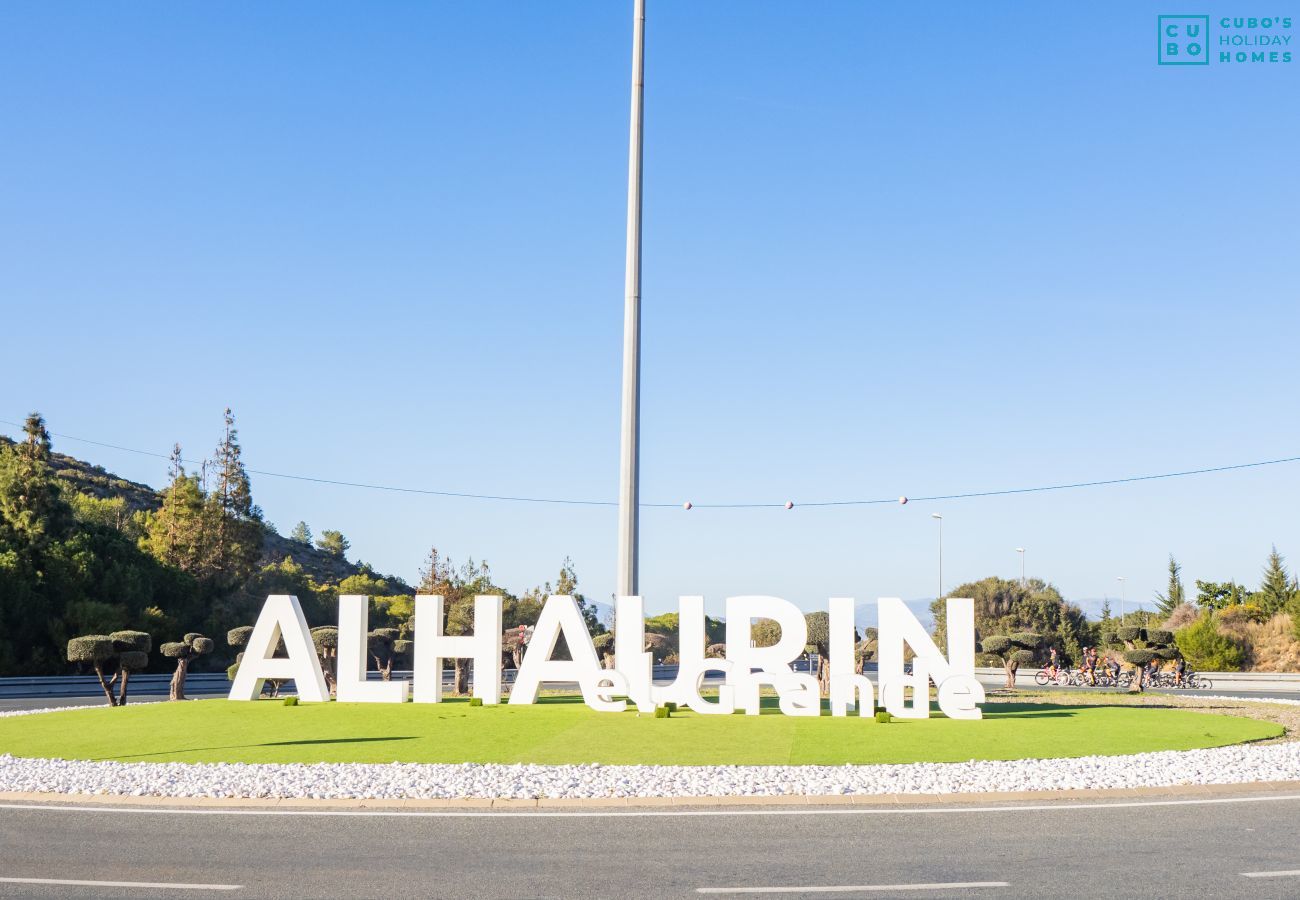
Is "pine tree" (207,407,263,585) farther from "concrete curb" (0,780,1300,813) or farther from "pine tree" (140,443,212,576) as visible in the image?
"concrete curb" (0,780,1300,813)

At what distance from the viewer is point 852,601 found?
22578 mm

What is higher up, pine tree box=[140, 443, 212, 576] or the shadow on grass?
pine tree box=[140, 443, 212, 576]

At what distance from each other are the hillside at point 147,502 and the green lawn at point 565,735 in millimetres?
72464

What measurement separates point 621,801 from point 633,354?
1373 centimetres

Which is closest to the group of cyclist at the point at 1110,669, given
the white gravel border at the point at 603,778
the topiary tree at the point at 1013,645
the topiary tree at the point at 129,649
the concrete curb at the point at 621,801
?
the topiary tree at the point at 1013,645

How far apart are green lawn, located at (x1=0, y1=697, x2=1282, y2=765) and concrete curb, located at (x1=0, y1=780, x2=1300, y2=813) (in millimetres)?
3153

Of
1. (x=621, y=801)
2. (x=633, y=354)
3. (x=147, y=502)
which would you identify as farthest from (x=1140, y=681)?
(x=147, y=502)

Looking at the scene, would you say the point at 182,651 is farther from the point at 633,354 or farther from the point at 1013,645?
the point at 1013,645

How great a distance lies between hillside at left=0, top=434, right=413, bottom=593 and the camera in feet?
325

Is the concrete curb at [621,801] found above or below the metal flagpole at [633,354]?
below

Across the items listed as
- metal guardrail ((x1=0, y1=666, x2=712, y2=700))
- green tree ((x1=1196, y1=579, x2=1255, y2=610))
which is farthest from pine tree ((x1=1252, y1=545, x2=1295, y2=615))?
metal guardrail ((x1=0, y1=666, x2=712, y2=700))

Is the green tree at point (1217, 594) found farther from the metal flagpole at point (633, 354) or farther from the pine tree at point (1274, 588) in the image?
the metal flagpole at point (633, 354)

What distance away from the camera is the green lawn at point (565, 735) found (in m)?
17.0

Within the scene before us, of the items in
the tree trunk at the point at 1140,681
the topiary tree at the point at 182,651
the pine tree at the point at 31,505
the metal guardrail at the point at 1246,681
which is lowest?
the metal guardrail at the point at 1246,681
